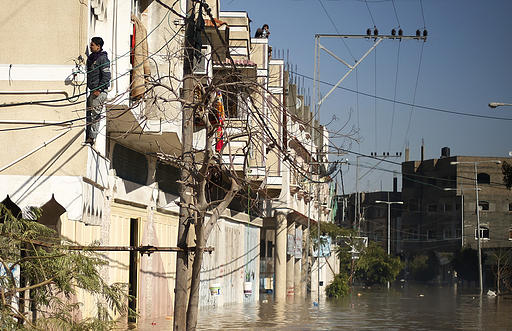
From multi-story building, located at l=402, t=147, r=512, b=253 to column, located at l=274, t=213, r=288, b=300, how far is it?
1684 inches

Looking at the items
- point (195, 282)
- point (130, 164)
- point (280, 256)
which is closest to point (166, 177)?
point (130, 164)

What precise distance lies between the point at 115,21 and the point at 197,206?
5066mm

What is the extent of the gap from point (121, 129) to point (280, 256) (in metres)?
27.3

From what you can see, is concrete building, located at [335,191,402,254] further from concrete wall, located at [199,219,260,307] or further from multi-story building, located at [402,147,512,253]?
concrete wall, located at [199,219,260,307]

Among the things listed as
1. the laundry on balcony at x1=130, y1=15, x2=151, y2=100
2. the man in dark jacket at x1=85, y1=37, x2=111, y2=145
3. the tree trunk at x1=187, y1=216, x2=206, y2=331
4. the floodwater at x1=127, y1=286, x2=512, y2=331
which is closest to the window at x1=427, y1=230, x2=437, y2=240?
the floodwater at x1=127, y1=286, x2=512, y2=331

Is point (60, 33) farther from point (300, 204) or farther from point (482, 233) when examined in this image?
point (482, 233)

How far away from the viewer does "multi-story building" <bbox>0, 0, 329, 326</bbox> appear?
14.3m

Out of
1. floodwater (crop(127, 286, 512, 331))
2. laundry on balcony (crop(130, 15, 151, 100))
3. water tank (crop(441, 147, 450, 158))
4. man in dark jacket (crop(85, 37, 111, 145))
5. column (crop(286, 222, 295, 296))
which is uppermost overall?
water tank (crop(441, 147, 450, 158))

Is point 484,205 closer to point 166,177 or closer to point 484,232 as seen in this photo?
point 484,232

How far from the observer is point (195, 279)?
1323cm

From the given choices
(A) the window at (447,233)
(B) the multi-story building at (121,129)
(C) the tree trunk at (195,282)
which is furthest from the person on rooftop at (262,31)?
(A) the window at (447,233)

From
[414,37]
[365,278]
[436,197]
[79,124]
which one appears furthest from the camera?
[436,197]

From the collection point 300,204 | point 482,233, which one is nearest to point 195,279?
point 300,204

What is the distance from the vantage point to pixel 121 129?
20.7 metres
